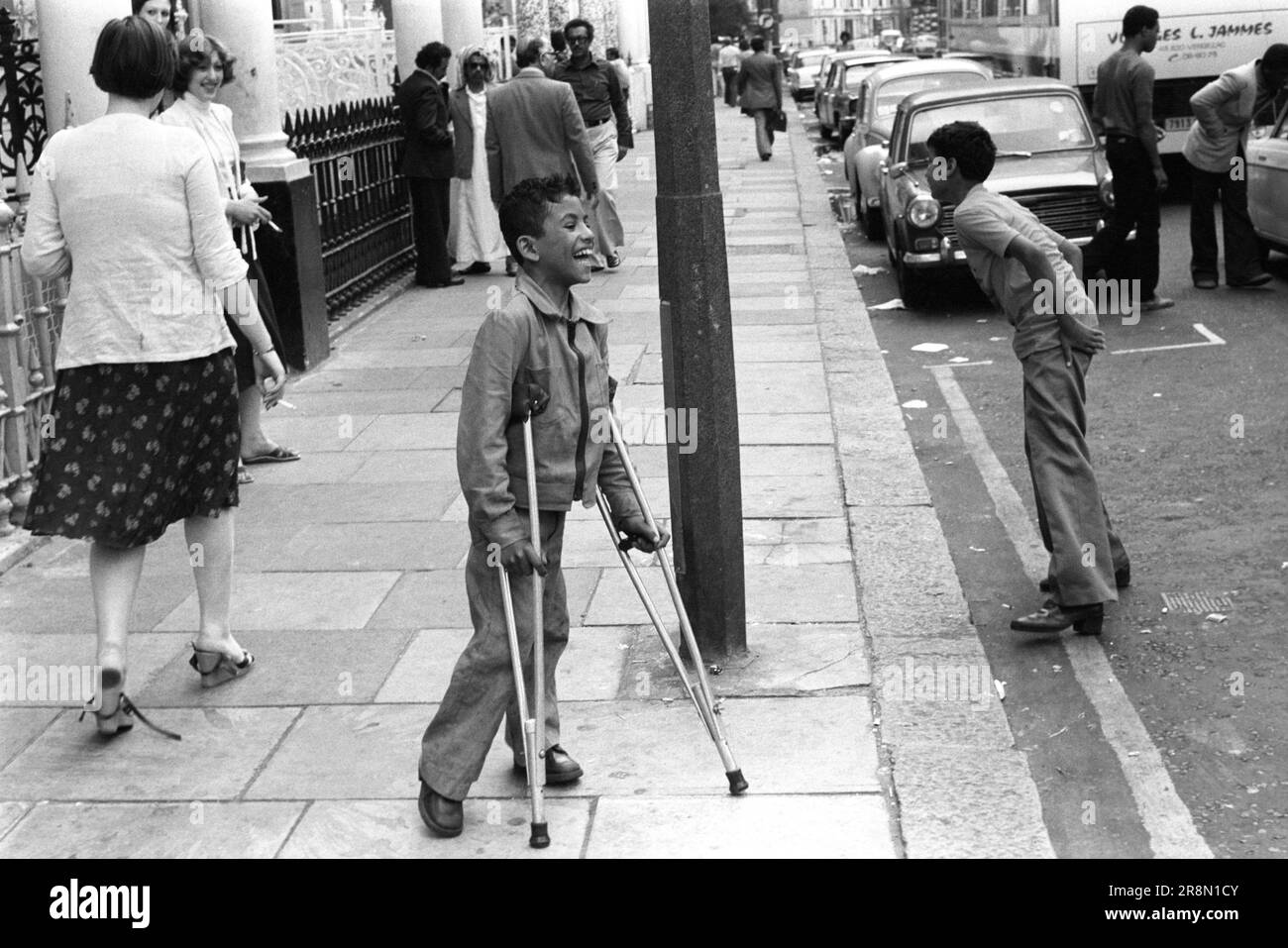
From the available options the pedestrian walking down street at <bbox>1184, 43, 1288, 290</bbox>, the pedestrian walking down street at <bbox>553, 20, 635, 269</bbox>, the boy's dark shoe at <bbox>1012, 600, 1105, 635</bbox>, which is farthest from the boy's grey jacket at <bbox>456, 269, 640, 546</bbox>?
the pedestrian walking down street at <bbox>553, 20, 635, 269</bbox>

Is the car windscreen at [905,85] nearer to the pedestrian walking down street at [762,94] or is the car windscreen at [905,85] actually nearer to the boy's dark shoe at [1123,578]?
the pedestrian walking down street at [762,94]

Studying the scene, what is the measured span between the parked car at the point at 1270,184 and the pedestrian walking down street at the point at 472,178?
584cm

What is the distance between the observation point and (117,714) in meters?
5.12

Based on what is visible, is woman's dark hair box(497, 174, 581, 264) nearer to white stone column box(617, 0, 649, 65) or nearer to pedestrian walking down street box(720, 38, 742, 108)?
white stone column box(617, 0, 649, 65)

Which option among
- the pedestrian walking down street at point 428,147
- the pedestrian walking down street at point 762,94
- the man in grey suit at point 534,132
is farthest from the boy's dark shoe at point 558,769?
the pedestrian walking down street at point 762,94

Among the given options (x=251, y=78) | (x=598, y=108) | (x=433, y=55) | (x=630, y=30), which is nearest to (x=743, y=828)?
(x=251, y=78)

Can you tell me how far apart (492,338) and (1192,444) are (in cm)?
524

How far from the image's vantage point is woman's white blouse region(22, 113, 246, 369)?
196 inches

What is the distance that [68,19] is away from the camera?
27.1 ft

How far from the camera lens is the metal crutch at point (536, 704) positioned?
13.9 feet

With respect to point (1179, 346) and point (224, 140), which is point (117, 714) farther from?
point (1179, 346)

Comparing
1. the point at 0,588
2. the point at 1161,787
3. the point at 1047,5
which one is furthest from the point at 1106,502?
the point at 1047,5

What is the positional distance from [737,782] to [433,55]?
10562 millimetres

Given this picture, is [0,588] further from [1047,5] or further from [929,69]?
[1047,5]
